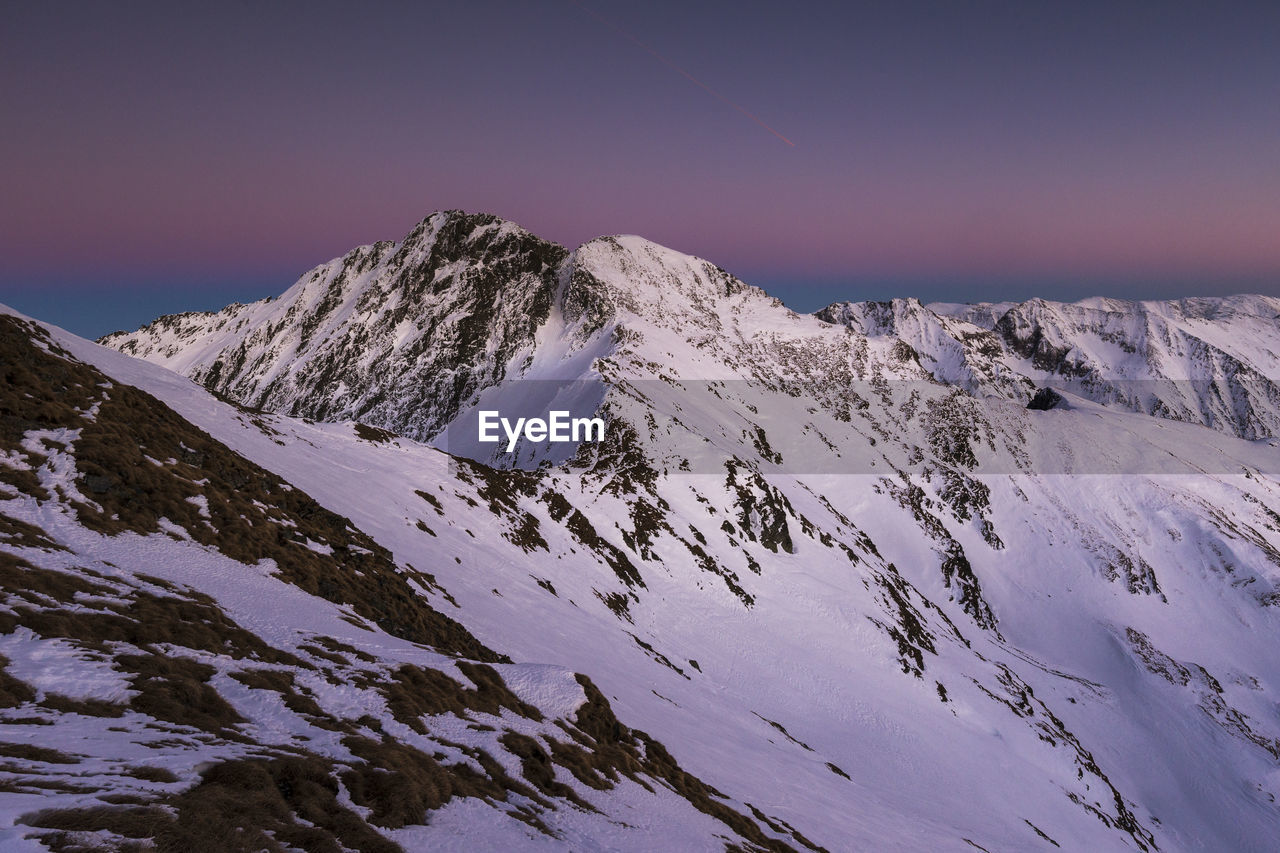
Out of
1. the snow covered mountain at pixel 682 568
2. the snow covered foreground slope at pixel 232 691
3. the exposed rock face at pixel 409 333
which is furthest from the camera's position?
the exposed rock face at pixel 409 333

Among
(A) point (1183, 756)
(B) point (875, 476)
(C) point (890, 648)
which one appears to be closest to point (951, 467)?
(B) point (875, 476)

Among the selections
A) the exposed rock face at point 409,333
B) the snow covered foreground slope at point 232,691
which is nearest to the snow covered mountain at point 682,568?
the snow covered foreground slope at point 232,691

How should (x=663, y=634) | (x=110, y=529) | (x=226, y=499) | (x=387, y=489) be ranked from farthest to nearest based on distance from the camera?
(x=663, y=634), (x=387, y=489), (x=226, y=499), (x=110, y=529)

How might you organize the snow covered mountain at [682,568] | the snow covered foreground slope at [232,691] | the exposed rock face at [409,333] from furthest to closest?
the exposed rock face at [409,333] → the snow covered mountain at [682,568] → the snow covered foreground slope at [232,691]

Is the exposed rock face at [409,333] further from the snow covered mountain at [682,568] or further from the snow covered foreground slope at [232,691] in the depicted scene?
the snow covered foreground slope at [232,691]

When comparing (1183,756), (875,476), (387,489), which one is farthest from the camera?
(875,476)

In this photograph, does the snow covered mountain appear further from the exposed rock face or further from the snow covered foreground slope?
the exposed rock face

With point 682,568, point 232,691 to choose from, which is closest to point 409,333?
point 682,568

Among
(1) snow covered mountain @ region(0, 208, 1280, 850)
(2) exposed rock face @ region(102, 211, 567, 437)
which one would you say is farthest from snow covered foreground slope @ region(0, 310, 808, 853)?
(2) exposed rock face @ region(102, 211, 567, 437)

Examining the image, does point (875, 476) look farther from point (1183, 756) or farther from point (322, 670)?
point (322, 670)
